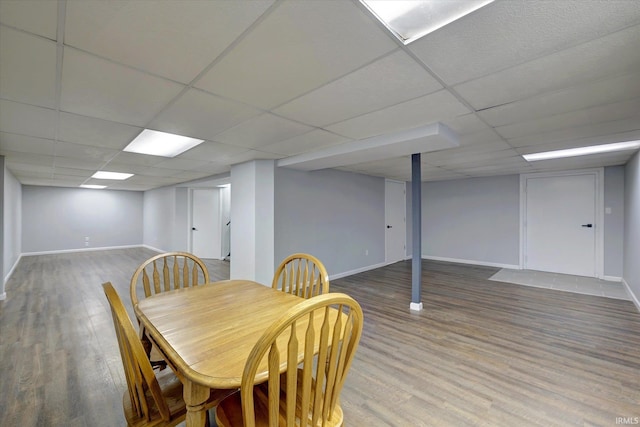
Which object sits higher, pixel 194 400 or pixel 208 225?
pixel 208 225

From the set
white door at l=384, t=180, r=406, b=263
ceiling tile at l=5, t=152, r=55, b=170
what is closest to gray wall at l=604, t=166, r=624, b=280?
white door at l=384, t=180, r=406, b=263

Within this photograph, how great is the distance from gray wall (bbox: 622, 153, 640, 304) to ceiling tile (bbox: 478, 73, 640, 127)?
243 cm

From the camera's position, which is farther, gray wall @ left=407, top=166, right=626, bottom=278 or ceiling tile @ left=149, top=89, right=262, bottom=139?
gray wall @ left=407, top=166, right=626, bottom=278

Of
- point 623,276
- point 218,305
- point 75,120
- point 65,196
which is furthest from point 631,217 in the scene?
point 65,196

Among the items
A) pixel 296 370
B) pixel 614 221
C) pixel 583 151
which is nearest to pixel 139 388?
pixel 296 370

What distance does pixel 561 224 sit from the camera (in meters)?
5.34

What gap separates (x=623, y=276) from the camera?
15.1 ft

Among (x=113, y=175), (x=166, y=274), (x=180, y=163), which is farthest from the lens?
(x=113, y=175)

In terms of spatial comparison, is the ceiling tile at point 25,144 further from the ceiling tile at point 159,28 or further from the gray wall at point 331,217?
the gray wall at point 331,217

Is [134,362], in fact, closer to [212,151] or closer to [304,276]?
[304,276]

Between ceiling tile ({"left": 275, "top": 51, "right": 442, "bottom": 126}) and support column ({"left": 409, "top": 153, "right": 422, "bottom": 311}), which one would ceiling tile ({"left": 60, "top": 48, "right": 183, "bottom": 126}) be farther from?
A: support column ({"left": 409, "top": 153, "right": 422, "bottom": 311})

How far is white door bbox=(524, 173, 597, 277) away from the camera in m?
5.04

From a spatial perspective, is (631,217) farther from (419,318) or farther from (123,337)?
(123,337)

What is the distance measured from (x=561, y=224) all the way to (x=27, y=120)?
800cm
